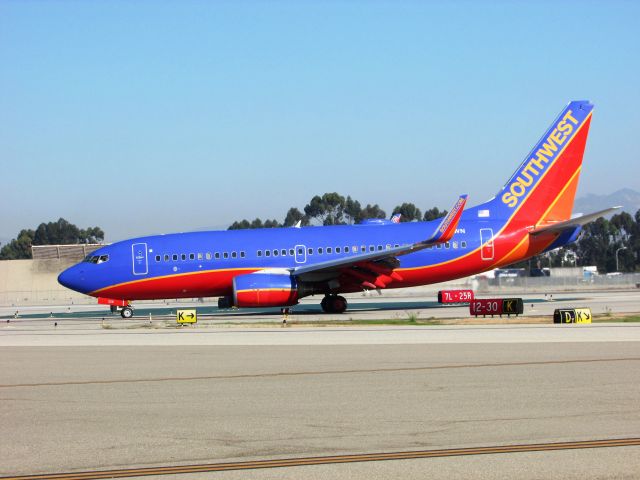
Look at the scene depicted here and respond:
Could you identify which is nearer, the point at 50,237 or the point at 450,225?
the point at 450,225

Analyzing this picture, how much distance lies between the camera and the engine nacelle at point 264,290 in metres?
35.9

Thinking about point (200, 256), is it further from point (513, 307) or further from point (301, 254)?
point (513, 307)

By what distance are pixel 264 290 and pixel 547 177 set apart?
46.8ft

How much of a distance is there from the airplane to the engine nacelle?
0.21 m

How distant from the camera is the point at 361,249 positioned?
38688 mm

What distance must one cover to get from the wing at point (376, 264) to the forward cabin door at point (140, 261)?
655 centimetres

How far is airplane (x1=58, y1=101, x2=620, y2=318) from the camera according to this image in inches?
1497

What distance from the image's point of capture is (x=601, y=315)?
102 ft

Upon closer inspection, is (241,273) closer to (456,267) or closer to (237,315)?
(237,315)

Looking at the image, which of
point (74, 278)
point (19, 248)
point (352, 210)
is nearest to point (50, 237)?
point (19, 248)

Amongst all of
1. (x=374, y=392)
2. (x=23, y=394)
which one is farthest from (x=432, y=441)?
(x=23, y=394)

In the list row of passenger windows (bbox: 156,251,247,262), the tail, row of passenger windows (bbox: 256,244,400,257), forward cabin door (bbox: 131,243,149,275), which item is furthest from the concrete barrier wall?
the tail

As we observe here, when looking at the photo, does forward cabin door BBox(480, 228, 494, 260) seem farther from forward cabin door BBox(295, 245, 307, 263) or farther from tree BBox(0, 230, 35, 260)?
tree BBox(0, 230, 35, 260)

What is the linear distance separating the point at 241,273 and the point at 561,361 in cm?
2245
